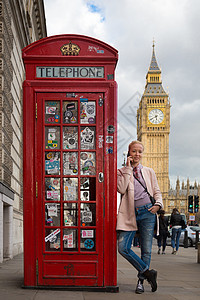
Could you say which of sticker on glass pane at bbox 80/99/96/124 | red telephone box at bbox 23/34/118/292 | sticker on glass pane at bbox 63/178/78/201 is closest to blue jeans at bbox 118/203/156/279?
red telephone box at bbox 23/34/118/292

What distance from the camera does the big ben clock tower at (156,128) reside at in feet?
397

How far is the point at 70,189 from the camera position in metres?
5.61

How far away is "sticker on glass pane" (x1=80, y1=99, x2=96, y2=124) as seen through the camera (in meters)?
5.67

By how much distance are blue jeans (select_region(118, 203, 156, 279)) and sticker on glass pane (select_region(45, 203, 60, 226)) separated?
30.5 inches

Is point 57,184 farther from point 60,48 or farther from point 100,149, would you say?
point 60,48

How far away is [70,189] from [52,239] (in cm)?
63

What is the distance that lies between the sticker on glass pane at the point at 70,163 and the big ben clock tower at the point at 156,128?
114 m

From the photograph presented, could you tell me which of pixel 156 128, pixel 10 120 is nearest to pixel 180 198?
pixel 156 128

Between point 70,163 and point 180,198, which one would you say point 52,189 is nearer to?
point 70,163

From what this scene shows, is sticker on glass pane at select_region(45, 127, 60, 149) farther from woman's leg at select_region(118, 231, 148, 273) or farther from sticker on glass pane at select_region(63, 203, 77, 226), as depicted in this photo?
woman's leg at select_region(118, 231, 148, 273)

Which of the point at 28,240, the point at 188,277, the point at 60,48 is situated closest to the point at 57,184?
the point at 28,240

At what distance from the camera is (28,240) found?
546cm

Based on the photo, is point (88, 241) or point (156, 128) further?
point (156, 128)

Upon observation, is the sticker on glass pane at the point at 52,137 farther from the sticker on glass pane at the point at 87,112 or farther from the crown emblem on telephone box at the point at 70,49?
the crown emblem on telephone box at the point at 70,49
